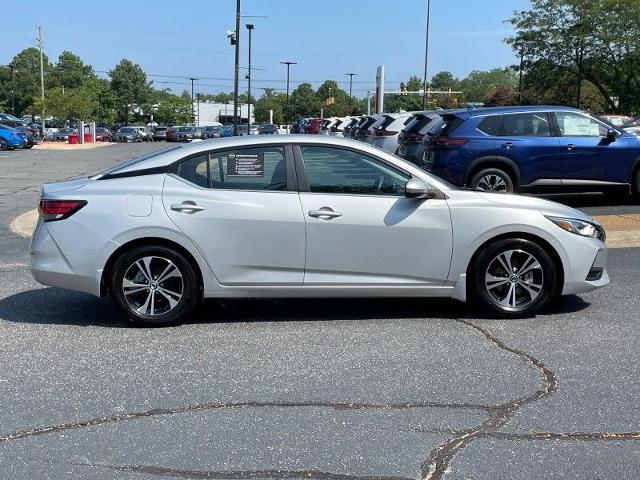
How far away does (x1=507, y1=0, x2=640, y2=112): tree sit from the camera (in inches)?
1820

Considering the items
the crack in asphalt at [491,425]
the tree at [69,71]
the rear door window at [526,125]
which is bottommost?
the crack in asphalt at [491,425]

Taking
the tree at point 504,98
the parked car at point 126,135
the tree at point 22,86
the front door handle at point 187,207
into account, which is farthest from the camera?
the tree at point 22,86

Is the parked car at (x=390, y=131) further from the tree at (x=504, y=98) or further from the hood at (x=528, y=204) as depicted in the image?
the tree at (x=504, y=98)

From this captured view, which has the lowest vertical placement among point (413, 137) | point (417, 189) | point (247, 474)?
point (247, 474)

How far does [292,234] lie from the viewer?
19.9 ft

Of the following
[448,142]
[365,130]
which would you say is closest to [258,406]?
[448,142]

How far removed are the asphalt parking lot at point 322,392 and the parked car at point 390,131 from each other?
454 inches

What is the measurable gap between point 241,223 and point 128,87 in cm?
Result: 12464

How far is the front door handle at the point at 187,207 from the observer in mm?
6021

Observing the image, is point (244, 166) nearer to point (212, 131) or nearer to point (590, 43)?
point (590, 43)

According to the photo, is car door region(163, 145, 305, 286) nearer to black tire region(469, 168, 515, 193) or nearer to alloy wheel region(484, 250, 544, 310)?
alloy wheel region(484, 250, 544, 310)

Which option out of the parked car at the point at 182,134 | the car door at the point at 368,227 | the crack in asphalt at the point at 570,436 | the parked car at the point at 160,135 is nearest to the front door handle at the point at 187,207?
the car door at the point at 368,227

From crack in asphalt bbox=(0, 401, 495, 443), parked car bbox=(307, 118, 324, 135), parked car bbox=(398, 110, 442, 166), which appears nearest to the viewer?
crack in asphalt bbox=(0, 401, 495, 443)

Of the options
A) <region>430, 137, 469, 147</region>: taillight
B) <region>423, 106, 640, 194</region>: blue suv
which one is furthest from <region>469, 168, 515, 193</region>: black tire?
<region>430, 137, 469, 147</region>: taillight
